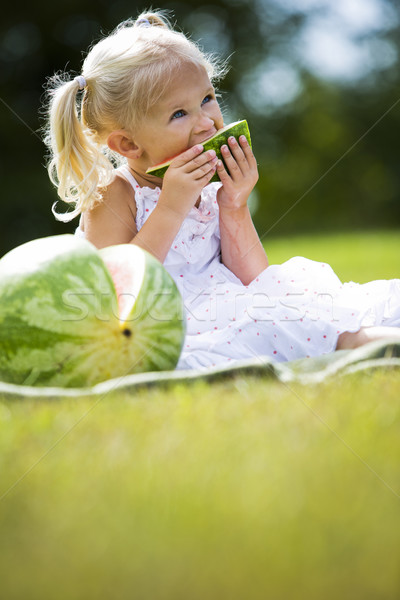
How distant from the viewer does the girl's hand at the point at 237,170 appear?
3070mm

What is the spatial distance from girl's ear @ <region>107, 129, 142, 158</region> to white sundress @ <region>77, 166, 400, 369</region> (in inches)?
5.2

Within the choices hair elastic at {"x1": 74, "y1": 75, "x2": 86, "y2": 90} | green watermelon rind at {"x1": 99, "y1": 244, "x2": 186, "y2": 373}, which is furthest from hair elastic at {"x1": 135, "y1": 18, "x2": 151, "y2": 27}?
green watermelon rind at {"x1": 99, "y1": 244, "x2": 186, "y2": 373}

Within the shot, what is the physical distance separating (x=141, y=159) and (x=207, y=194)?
43cm

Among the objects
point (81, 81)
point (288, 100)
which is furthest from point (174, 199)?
point (288, 100)

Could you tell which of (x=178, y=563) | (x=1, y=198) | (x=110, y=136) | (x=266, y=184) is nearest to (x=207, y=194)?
(x=110, y=136)

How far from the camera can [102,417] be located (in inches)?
66.5

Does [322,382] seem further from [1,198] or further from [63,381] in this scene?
[1,198]

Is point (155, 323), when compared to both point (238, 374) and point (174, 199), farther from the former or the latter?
point (174, 199)

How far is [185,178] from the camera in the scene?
2922mm

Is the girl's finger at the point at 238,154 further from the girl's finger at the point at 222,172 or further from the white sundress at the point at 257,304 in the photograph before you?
the white sundress at the point at 257,304

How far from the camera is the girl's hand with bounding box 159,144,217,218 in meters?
2.93

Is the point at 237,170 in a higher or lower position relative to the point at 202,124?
lower

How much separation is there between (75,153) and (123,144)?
0.84ft

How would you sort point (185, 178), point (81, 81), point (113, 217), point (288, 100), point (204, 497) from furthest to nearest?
point (288, 100), point (81, 81), point (113, 217), point (185, 178), point (204, 497)
